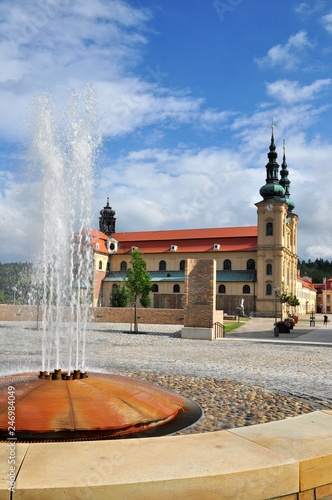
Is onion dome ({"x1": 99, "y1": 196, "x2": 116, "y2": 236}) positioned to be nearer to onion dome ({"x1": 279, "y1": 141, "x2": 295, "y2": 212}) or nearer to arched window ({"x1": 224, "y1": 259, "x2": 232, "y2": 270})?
arched window ({"x1": 224, "y1": 259, "x2": 232, "y2": 270})

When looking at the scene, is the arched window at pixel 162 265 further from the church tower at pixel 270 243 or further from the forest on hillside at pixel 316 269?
the forest on hillside at pixel 316 269

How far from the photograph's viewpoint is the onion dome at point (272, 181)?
6775 centimetres

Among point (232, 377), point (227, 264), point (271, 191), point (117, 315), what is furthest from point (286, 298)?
point (232, 377)

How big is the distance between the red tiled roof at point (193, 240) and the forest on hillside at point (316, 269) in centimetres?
9185

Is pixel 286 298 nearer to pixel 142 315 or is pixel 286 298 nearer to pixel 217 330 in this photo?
pixel 142 315

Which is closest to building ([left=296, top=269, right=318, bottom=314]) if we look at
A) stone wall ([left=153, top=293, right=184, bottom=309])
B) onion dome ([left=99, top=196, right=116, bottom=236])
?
stone wall ([left=153, top=293, right=184, bottom=309])

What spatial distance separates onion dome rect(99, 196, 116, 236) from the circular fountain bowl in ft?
255

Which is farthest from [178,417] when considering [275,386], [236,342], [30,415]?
[236,342]

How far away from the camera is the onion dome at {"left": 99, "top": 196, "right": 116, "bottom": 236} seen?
8381 centimetres

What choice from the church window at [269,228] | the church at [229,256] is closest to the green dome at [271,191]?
the church at [229,256]

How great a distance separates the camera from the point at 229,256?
69.9 m

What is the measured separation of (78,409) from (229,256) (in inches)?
2589

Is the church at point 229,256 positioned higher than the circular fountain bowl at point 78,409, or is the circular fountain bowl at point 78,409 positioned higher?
the church at point 229,256

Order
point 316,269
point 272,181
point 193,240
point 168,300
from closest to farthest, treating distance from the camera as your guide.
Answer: point 272,181 < point 168,300 < point 193,240 < point 316,269
